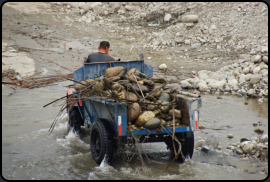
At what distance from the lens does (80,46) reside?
1789 centimetres

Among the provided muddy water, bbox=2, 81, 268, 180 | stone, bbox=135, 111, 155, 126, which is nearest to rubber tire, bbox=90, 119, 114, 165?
muddy water, bbox=2, 81, 268, 180

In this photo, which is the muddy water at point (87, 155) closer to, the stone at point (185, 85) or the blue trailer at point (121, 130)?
the blue trailer at point (121, 130)

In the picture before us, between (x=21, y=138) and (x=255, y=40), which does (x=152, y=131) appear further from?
(x=255, y=40)

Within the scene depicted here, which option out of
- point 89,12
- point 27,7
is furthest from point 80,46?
point 27,7

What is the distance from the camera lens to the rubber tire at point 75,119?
6234 mm

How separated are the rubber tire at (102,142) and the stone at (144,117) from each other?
52 cm

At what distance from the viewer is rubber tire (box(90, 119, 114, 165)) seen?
14.2 ft

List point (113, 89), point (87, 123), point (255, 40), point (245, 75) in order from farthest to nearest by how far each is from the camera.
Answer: point (255, 40) → point (245, 75) → point (87, 123) → point (113, 89)

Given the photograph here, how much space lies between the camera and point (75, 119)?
624cm

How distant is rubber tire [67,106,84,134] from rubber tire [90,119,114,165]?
164 centimetres

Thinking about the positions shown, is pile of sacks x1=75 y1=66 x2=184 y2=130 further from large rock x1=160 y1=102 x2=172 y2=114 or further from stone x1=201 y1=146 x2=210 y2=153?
stone x1=201 y1=146 x2=210 y2=153

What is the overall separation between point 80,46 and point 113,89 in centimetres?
1396

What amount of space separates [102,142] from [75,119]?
2.09 m

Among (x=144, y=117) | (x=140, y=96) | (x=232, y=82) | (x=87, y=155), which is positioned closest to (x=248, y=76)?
(x=232, y=82)
